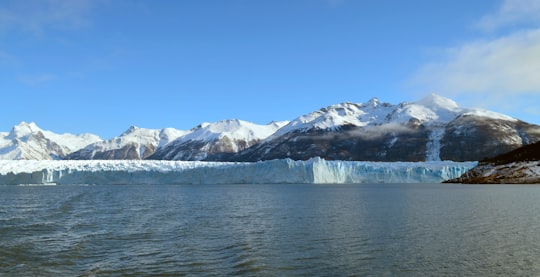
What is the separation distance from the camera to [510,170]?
106 m

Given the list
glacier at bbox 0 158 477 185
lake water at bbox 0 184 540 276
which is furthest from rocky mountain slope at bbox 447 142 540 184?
lake water at bbox 0 184 540 276

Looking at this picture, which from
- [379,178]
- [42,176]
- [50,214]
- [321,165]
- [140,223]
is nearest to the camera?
[140,223]

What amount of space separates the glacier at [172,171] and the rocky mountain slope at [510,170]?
21672 millimetres

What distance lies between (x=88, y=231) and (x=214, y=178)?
71862 mm

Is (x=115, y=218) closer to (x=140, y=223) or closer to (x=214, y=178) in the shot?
(x=140, y=223)

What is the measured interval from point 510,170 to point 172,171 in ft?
239

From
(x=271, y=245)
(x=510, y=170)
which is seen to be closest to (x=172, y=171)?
(x=510, y=170)

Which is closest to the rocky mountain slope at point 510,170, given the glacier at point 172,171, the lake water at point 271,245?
the glacier at point 172,171

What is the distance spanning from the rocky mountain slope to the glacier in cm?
2167

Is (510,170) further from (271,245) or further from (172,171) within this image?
(271,245)

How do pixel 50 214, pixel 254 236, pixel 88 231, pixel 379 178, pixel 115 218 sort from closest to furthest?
pixel 254 236 → pixel 88 231 → pixel 115 218 → pixel 50 214 → pixel 379 178

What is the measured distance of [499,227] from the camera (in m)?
25.8

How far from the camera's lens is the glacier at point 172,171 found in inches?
3477

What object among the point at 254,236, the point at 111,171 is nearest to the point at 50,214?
the point at 254,236
